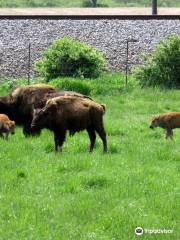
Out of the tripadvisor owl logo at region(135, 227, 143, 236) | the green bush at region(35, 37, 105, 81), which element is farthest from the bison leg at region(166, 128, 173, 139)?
the green bush at region(35, 37, 105, 81)

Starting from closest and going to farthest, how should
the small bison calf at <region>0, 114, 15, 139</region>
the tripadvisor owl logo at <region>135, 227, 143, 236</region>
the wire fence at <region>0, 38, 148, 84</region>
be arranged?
the tripadvisor owl logo at <region>135, 227, 143, 236</region> → the small bison calf at <region>0, 114, 15, 139</region> → the wire fence at <region>0, 38, 148, 84</region>

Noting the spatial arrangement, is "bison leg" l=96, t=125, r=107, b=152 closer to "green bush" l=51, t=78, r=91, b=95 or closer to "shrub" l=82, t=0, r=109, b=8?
"green bush" l=51, t=78, r=91, b=95

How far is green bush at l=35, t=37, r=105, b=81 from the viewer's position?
26391 millimetres

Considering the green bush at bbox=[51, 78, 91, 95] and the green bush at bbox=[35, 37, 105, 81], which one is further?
the green bush at bbox=[35, 37, 105, 81]

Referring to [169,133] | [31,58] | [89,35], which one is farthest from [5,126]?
[89,35]

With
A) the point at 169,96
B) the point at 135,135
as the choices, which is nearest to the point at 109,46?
the point at 169,96

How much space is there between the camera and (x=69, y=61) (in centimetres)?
2653

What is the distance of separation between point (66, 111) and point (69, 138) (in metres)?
1.41

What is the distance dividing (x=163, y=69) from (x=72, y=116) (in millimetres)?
11349

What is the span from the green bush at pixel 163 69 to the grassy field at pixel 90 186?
7.76m

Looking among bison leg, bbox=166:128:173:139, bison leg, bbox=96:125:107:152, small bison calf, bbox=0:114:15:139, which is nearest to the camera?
bison leg, bbox=96:125:107:152

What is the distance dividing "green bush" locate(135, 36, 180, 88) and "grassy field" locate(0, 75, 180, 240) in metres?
7.76

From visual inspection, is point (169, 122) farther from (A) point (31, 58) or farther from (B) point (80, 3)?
(B) point (80, 3)

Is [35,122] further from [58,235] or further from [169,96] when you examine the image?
[169,96]
